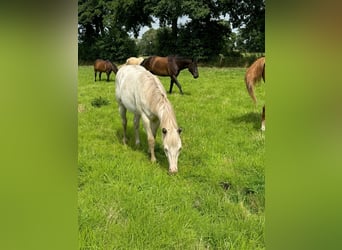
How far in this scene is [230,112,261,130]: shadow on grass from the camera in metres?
7.50

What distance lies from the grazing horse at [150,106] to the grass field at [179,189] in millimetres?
339

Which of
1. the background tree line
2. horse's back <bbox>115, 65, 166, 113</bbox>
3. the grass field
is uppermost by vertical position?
the background tree line

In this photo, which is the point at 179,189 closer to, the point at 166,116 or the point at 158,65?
the point at 166,116

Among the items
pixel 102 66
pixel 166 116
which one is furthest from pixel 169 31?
pixel 166 116

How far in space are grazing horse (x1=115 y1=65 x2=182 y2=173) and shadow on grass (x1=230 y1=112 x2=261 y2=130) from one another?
102 inches

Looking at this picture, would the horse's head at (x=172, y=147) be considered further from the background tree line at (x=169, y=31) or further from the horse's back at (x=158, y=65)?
the background tree line at (x=169, y=31)

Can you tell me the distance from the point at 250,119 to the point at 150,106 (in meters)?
3.31

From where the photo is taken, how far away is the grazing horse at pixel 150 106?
4742 mm

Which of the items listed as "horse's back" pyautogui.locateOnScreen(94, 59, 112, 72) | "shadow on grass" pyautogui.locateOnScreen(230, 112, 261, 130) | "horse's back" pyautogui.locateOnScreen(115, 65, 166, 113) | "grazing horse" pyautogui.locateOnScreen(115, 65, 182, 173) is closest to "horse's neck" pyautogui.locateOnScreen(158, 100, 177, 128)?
"grazing horse" pyautogui.locateOnScreen(115, 65, 182, 173)

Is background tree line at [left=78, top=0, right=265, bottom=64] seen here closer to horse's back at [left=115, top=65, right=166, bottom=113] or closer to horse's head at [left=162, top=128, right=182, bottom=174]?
horse's back at [left=115, top=65, right=166, bottom=113]
